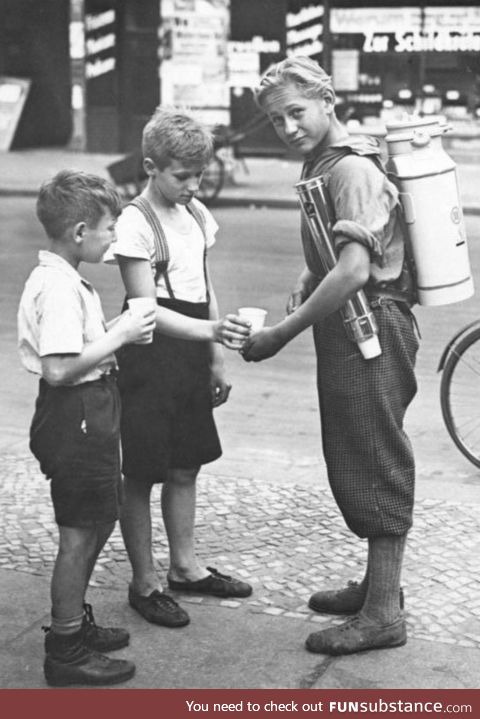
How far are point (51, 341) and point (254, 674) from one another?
115 centimetres

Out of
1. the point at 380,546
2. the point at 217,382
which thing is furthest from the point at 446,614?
the point at 217,382

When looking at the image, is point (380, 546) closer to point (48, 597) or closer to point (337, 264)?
point (337, 264)

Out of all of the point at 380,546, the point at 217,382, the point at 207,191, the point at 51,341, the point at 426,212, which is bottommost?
the point at 207,191

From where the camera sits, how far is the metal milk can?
359cm

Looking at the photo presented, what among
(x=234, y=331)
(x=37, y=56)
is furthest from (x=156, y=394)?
(x=37, y=56)

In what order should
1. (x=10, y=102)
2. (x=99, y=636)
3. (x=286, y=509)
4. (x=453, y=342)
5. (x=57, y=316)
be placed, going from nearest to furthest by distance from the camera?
(x=57, y=316) < (x=99, y=636) < (x=286, y=509) < (x=453, y=342) < (x=10, y=102)

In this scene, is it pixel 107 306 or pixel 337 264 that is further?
pixel 107 306

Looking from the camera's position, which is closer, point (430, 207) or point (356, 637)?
point (430, 207)

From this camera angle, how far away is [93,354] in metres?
3.40

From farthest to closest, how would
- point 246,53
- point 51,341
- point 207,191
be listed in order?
point 246,53 → point 207,191 → point 51,341

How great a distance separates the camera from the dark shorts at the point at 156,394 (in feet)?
12.9

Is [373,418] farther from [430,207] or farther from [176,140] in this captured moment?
[176,140]

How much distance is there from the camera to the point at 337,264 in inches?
140

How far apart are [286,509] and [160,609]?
4.01ft
